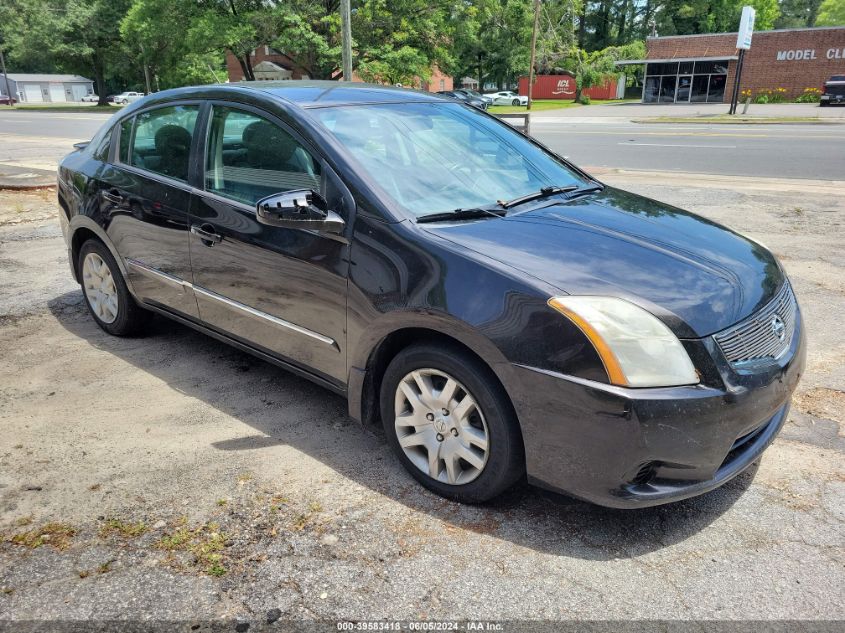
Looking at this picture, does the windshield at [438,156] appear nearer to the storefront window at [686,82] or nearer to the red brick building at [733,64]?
the red brick building at [733,64]

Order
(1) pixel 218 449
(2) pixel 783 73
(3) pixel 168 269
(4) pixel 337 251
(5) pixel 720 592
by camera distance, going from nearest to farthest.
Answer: (5) pixel 720 592, (4) pixel 337 251, (1) pixel 218 449, (3) pixel 168 269, (2) pixel 783 73

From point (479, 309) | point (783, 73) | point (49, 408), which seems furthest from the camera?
point (783, 73)

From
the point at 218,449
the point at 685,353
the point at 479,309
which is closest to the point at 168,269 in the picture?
the point at 218,449

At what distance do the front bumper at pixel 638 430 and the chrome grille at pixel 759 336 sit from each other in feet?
0.20

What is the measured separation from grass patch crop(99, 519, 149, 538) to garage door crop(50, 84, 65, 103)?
107 metres

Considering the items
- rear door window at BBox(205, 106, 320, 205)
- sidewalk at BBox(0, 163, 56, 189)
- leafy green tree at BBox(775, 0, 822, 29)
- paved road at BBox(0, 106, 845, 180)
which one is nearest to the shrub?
paved road at BBox(0, 106, 845, 180)

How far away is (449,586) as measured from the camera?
7.76ft

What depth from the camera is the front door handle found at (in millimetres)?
3550

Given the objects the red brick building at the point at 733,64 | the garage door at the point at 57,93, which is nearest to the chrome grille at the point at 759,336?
the red brick building at the point at 733,64

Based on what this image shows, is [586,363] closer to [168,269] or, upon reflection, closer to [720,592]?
[720,592]

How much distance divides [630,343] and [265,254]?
182 cm

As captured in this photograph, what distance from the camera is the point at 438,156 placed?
3.37m

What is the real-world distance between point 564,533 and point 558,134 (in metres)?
22.0

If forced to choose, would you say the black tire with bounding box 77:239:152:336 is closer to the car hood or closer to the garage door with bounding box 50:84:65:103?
the car hood
